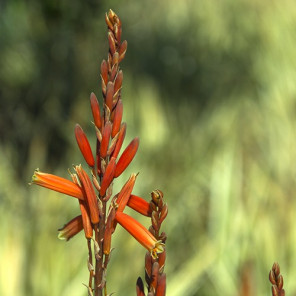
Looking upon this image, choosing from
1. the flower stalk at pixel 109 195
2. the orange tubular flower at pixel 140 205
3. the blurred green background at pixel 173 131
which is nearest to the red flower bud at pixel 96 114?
the flower stalk at pixel 109 195

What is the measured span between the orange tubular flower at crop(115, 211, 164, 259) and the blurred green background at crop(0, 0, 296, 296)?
Answer: 46.7 inches

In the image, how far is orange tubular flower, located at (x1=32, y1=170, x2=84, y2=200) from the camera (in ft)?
2.10

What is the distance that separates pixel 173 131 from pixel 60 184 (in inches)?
119

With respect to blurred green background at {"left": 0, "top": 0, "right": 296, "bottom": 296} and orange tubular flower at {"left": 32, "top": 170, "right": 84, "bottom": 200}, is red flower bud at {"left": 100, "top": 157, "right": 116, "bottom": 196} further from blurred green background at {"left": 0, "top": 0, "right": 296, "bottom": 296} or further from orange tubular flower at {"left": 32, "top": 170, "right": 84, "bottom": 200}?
blurred green background at {"left": 0, "top": 0, "right": 296, "bottom": 296}

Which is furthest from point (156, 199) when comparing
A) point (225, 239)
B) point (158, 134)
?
point (158, 134)

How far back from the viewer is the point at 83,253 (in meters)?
2.01

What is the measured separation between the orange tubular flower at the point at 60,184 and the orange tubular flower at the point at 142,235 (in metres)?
0.05

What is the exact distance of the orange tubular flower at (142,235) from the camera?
1.92 ft

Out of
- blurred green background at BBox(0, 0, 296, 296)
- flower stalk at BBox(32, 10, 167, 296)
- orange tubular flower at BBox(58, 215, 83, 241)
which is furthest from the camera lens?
blurred green background at BBox(0, 0, 296, 296)

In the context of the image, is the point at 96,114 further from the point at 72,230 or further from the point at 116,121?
the point at 72,230

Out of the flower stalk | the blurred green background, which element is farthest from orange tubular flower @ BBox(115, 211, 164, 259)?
the blurred green background

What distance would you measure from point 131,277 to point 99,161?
1.45m

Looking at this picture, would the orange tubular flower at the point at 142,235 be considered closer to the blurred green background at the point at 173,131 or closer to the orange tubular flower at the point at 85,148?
the orange tubular flower at the point at 85,148

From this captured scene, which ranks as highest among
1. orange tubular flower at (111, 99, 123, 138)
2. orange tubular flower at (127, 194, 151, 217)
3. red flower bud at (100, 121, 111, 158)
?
orange tubular flower at (111, 99, 123, 138)
